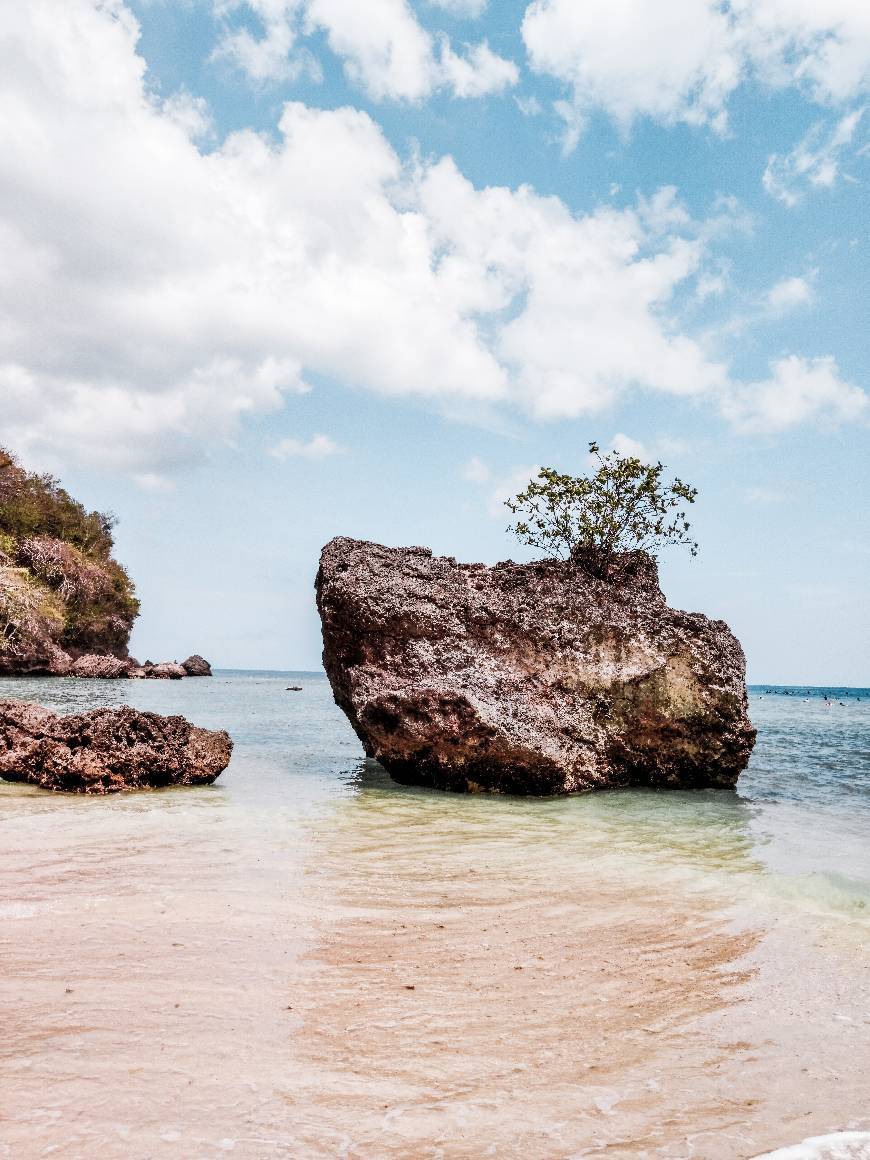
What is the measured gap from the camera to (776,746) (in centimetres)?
1919

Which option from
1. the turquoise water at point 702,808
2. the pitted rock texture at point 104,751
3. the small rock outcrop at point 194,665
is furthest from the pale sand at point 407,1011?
the small rock outcrop at point 194,665

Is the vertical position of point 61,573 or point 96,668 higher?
point 61,573

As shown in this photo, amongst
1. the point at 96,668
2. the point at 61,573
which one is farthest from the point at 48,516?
the point at 96,668

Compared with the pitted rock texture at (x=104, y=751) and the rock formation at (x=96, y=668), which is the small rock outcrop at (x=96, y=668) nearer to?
the rock formation at (x=96, y=668)

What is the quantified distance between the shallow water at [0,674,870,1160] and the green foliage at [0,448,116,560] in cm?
4767

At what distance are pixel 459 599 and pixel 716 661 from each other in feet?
12.9

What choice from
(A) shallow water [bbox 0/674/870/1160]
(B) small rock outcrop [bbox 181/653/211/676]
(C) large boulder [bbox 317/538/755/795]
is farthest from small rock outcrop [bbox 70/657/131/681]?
(A) shallow water [bbox 0/674/870/1160]

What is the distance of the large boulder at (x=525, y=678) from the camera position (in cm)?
978

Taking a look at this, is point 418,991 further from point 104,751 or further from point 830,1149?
point 104,751

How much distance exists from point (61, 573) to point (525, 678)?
5267 cm

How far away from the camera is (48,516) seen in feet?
193


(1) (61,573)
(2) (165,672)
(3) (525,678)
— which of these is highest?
(1) (61,573)

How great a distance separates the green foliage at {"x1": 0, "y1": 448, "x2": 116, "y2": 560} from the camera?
2053 inches

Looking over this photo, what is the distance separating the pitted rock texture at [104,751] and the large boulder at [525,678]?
2298mm
